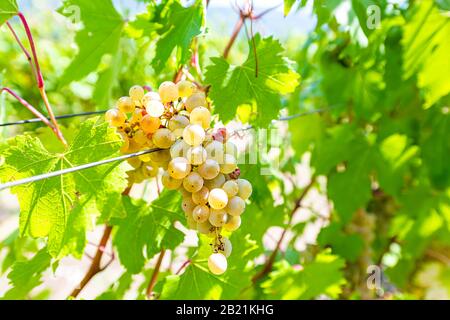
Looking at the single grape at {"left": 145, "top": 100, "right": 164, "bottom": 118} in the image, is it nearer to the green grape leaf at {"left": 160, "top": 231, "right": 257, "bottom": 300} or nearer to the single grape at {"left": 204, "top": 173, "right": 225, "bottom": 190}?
the single grape at {"left": 204, "top": 173, "right": 225, "bottom": 190}

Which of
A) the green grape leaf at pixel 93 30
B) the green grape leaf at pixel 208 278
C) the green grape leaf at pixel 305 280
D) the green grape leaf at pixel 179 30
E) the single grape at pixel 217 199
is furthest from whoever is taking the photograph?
the green grape leaf at pixel 305 280

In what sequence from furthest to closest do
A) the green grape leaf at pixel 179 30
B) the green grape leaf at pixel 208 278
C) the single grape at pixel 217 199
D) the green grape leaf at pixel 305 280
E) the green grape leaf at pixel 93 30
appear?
the green grape leaf at pixel 305 280
the green grape leaf at pixel 93 30
the green grape leaf at pixel 208 278
the green grape leaf at pixel 179 30
the single grape at pixel 217 199

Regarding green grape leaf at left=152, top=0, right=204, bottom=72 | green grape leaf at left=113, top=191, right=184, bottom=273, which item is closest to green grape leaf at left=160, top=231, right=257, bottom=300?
green grape leaf at left=113, top=191, right=184, bottom=273

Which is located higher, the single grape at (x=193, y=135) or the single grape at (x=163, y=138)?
the single grape at (x=163, y=138)

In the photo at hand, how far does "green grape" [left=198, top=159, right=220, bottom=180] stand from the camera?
0.59 m

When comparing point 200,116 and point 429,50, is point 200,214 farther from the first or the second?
point 429,50

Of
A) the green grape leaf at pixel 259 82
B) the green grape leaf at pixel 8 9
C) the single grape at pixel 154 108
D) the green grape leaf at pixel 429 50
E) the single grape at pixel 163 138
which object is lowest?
the single grape at pixel 163 138

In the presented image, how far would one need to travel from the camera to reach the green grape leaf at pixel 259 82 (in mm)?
750

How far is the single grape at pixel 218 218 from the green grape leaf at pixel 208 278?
0.76 feet

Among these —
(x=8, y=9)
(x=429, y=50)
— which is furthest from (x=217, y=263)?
(x=429, y=50)

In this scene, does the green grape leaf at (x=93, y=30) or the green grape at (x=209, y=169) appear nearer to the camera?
the green grape at (x=209, y=169)

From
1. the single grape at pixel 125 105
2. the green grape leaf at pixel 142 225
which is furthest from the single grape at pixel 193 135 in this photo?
the green grape leaf at pixel 142 225

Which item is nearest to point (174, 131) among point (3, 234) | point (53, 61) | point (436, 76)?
point (436, 76)

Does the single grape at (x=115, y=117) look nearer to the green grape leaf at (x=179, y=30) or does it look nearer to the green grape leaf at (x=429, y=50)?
the green grape leaf at (x=179, y=30)
